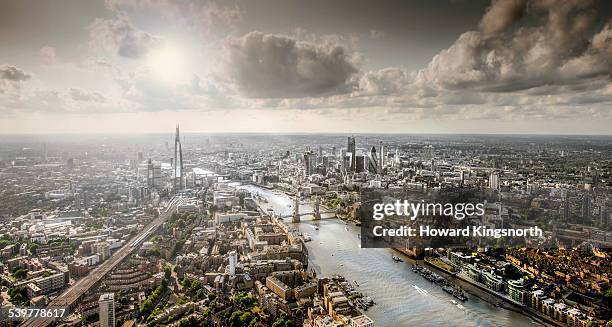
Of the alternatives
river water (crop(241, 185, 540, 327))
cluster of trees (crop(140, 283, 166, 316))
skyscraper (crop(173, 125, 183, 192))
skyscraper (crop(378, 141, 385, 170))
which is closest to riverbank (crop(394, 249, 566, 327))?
river water (crop(241, 185, 540, 327))

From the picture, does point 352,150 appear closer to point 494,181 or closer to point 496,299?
point 494,181

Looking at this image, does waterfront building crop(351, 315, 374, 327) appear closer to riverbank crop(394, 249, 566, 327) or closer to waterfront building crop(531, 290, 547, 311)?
riverbank crop(394, 249, 566, 327)

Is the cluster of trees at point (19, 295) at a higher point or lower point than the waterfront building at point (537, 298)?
lower

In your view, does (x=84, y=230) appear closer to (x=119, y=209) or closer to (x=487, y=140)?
(x=119, y=209)

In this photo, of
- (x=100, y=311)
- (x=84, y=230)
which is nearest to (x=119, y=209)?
(x=84, y=230)

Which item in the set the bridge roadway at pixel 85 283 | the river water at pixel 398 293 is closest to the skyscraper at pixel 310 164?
the river water at pixel 398 293

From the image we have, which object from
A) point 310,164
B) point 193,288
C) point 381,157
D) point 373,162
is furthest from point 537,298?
point 310,164

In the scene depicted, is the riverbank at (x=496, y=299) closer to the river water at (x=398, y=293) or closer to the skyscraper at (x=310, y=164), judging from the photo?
the river water at (x=398, y=293)
